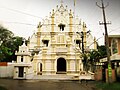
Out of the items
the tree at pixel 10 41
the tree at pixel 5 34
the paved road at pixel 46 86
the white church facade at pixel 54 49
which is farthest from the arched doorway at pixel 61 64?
the tree at pixel 5 34

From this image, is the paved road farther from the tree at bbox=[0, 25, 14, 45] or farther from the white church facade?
the tree at bbox=[0, 25, 14, 45]

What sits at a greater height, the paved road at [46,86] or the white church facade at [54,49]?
the white church facade at [54,49]

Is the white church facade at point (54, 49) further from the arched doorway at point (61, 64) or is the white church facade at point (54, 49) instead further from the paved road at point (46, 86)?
the paved road at point (46, 86)

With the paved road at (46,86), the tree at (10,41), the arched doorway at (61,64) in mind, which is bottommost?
the paved road at (46,86)

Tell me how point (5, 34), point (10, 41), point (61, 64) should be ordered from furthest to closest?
point (10, 41), point (5, 34), point (61, 64)

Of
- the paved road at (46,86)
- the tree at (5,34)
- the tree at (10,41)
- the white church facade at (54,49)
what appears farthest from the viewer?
the tree at (10,41)

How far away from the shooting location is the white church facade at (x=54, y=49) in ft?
93.2

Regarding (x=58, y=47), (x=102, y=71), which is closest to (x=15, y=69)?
(x=58, y=47)

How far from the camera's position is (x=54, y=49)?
32312 millimetres

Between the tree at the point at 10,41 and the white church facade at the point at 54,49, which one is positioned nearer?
the white church facade at the point at 54,49

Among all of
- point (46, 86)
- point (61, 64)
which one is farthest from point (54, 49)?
point (46, 86)

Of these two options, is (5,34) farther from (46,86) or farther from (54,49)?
(46,86)

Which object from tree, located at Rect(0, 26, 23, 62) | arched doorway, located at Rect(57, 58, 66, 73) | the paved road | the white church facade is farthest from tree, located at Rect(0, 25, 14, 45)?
the paved road

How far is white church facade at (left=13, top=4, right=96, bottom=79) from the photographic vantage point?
28.4 m
